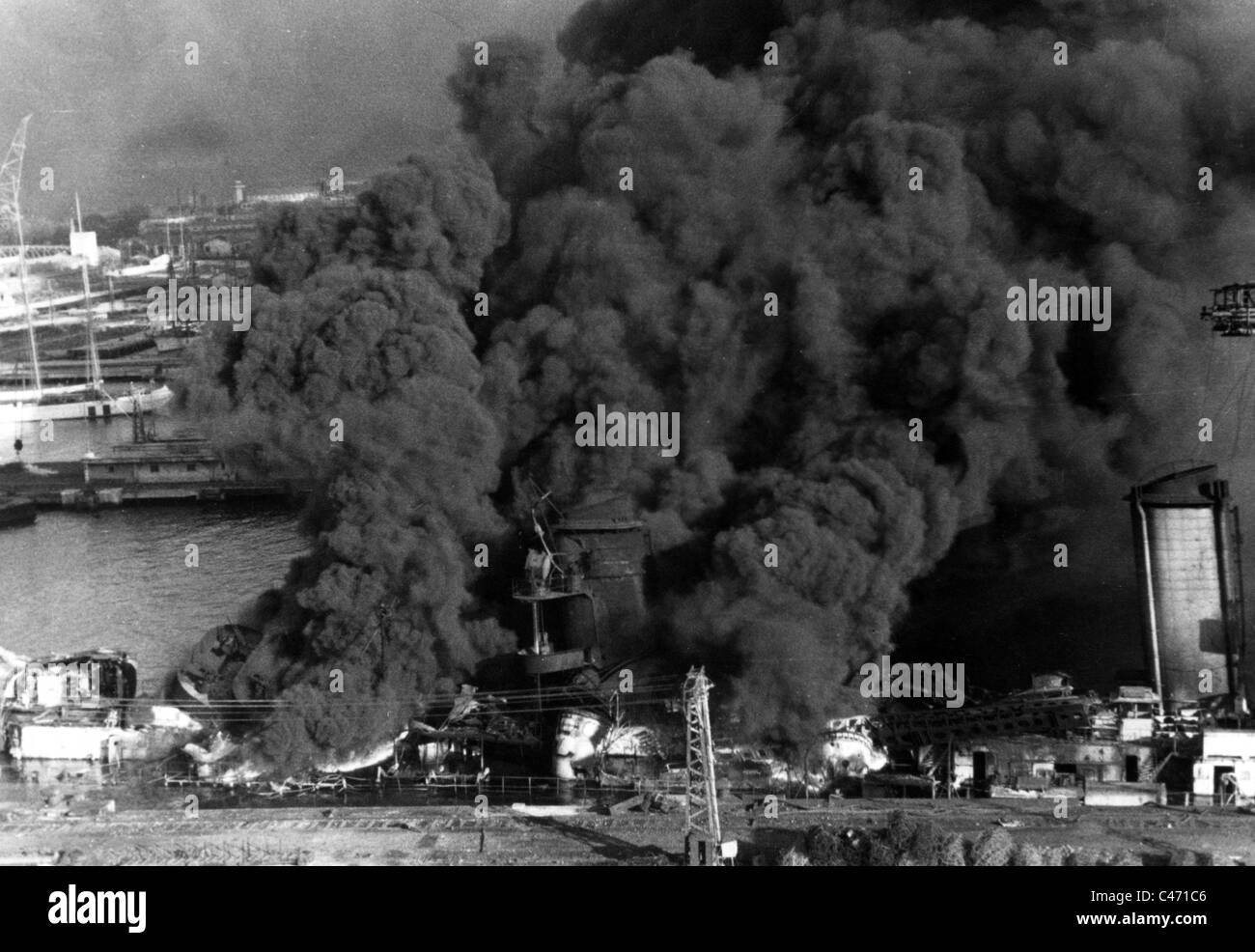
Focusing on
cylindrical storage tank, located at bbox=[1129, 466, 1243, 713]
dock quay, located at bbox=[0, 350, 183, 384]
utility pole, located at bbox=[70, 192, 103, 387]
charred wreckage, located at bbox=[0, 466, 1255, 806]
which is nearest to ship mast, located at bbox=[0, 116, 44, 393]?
dock quay, located at bbox=[0, 350, 183, 384]

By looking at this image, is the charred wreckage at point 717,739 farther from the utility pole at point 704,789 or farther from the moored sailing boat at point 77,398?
the moored sailing boat at point 77,398

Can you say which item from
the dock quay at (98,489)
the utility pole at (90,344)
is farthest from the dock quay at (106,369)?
the dock quay at (98,489)

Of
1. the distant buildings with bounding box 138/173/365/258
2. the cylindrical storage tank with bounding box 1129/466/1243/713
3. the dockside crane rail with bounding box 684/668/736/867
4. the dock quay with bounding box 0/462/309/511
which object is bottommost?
the dockside crane rail with bounding box 684/668/736/867

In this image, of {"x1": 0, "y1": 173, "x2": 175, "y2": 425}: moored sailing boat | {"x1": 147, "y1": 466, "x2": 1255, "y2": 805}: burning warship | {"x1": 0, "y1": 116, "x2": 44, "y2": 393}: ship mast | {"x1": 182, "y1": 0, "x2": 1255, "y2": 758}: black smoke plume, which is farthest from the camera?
{"x1": 0, "y1": 173, "x2": 175, "y2": 425}: moored sailing boat

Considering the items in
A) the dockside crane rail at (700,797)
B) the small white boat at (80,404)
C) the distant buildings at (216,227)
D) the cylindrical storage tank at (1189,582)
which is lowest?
the dockside crane rail at (700,797)

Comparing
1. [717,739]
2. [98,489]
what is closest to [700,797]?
[717,739]

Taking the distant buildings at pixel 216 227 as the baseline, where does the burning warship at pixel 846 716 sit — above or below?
below

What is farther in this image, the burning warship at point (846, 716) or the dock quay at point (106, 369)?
the dock quay at point (106, 369)

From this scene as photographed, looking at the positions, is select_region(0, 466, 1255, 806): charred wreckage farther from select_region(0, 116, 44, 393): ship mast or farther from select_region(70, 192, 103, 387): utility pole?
select_region(0, 116, 44, 393): ship mast
